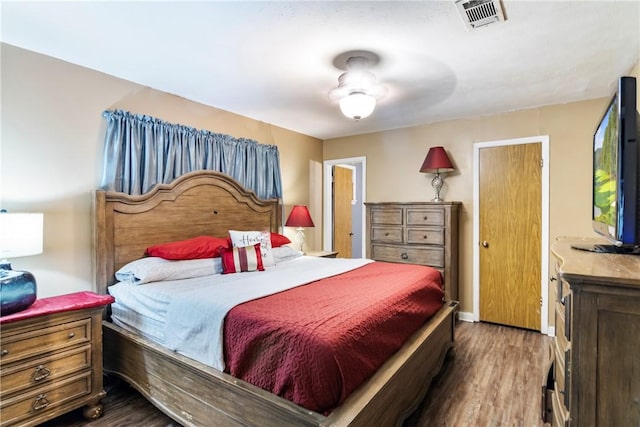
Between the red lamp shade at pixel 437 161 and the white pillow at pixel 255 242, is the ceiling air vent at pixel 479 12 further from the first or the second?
the white pillow at pixel 255 242

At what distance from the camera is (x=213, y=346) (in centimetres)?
179

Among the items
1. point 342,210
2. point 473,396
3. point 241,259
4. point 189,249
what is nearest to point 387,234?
point 342,210

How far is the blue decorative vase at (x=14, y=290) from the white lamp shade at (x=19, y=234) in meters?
0.11

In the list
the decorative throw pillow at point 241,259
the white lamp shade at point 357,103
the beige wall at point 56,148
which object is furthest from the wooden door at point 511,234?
the beige wall at point 56,148

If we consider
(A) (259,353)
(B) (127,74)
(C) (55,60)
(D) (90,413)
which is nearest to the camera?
(A) (259,353)

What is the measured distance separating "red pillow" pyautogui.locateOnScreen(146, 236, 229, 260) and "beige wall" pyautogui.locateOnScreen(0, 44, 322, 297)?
1.71ft

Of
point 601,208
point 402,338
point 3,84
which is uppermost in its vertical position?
point 3,84

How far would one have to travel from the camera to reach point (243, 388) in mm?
1614

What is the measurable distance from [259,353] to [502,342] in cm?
281

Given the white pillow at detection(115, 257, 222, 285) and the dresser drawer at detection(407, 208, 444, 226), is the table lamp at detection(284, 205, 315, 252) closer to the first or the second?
the dresser drawer at detection(407, 208, 444, 226)

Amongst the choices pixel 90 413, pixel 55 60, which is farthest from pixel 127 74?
pixel 90 413

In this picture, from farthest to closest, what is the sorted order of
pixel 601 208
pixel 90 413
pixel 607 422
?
pixel 90 413
pixel 601 208
pixel 607 422

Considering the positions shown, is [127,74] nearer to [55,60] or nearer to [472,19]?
[55,60]

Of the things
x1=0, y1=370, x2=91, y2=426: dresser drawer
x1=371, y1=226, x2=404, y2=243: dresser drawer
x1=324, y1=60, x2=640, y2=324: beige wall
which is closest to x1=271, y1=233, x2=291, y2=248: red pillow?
x1=371, y1=226, x2=404, y2=243: dresser drawer
